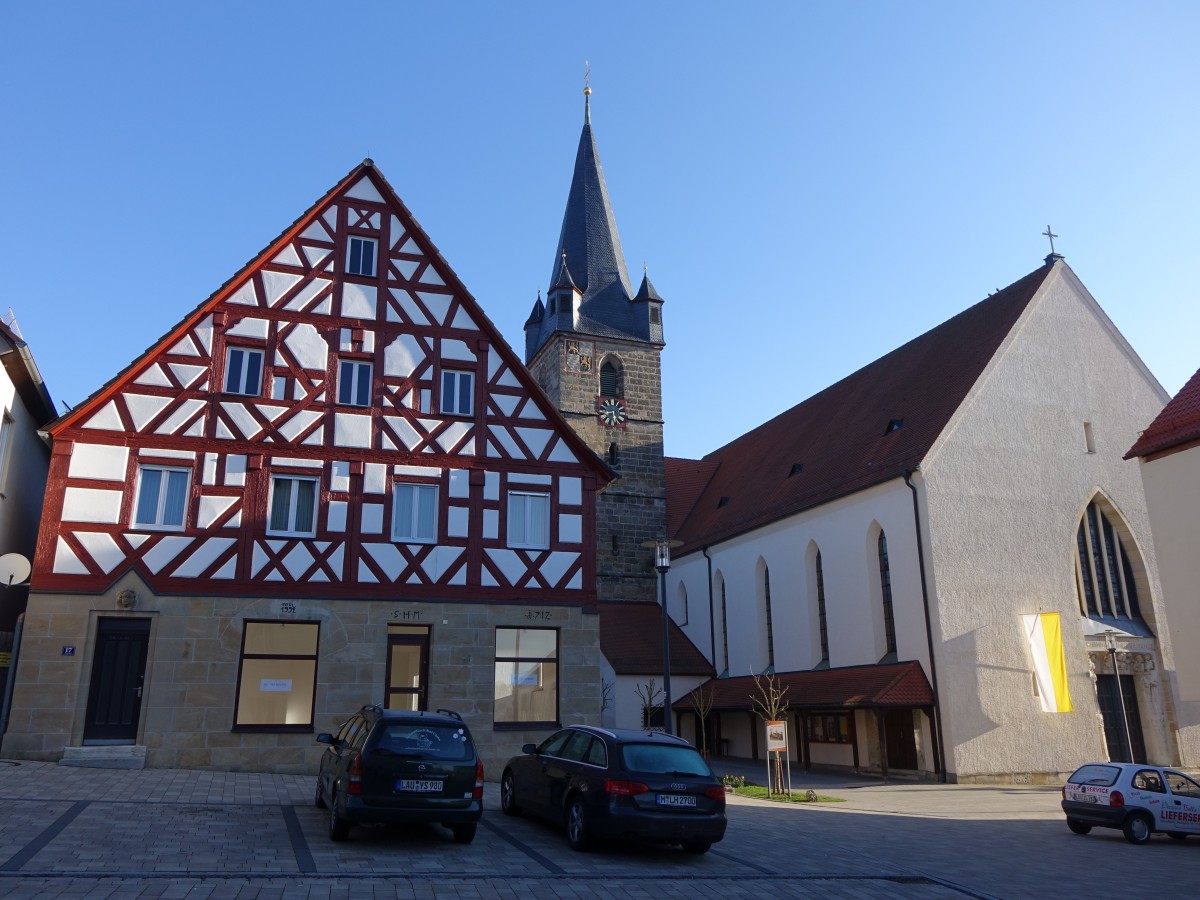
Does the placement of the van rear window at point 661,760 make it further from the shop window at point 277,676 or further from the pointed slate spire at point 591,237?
the pointed slate spire at point 591,237

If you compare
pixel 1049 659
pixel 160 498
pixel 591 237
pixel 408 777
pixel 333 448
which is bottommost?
pixel 408 777

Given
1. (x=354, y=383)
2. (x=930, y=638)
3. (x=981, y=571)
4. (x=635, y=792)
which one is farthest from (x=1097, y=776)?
(x=354, y=383)

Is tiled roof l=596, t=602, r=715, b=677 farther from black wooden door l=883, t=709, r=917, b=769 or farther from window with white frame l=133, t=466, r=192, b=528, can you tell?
window with white frame l=133, t=466, r=192, b=528

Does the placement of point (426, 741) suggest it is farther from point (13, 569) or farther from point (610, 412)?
point (610, 412)

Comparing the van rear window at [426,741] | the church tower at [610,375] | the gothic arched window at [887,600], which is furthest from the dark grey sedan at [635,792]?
the church tower at [610,375]

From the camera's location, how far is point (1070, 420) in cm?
2786

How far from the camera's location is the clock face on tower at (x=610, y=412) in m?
40.9

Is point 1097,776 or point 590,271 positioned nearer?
point 1097,776

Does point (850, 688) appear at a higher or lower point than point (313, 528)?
lower

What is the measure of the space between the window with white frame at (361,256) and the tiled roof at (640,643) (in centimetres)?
1656

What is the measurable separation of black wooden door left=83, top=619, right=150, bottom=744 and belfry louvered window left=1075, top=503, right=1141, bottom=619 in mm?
22850

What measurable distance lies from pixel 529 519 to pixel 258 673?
234 inches

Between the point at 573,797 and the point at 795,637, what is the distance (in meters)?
19.5

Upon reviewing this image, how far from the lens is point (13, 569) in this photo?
1700 cm
